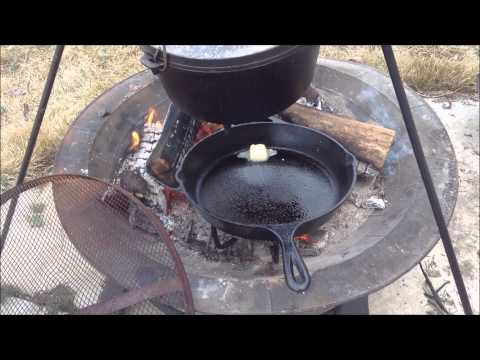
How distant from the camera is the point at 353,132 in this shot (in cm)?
201

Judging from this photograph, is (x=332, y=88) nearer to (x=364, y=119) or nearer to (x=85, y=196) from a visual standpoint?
(x=364, y=119)

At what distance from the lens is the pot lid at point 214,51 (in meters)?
1.26

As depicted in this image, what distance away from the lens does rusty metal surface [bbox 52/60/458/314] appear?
4.76ft

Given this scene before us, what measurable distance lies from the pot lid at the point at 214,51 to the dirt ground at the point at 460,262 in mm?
1509

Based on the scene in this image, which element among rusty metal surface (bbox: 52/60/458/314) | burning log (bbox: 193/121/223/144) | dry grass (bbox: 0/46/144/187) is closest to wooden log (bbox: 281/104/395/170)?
rusty metal surface (bbox: 52/60/458/314)

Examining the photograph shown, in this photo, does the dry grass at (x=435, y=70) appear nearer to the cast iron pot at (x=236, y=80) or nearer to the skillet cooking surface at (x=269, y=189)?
the skillet cooking surface at (x=269, y=189)

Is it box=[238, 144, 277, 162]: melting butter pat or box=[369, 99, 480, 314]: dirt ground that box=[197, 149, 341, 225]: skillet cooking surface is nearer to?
box=[238, 144, 277, 162]: melting butter pat

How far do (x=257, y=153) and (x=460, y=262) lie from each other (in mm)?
1287

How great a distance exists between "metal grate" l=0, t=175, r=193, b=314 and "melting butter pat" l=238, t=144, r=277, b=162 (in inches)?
23.7

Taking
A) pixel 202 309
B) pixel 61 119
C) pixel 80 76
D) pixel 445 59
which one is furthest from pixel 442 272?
pixel 80 76

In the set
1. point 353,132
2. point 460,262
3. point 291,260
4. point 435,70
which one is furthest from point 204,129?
point 435,70

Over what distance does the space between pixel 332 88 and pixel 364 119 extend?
0.91ft

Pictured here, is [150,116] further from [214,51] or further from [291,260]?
[291,260]

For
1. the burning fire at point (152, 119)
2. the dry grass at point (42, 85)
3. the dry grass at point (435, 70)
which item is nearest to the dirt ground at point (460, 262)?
the dry grass at point (435, 70)
